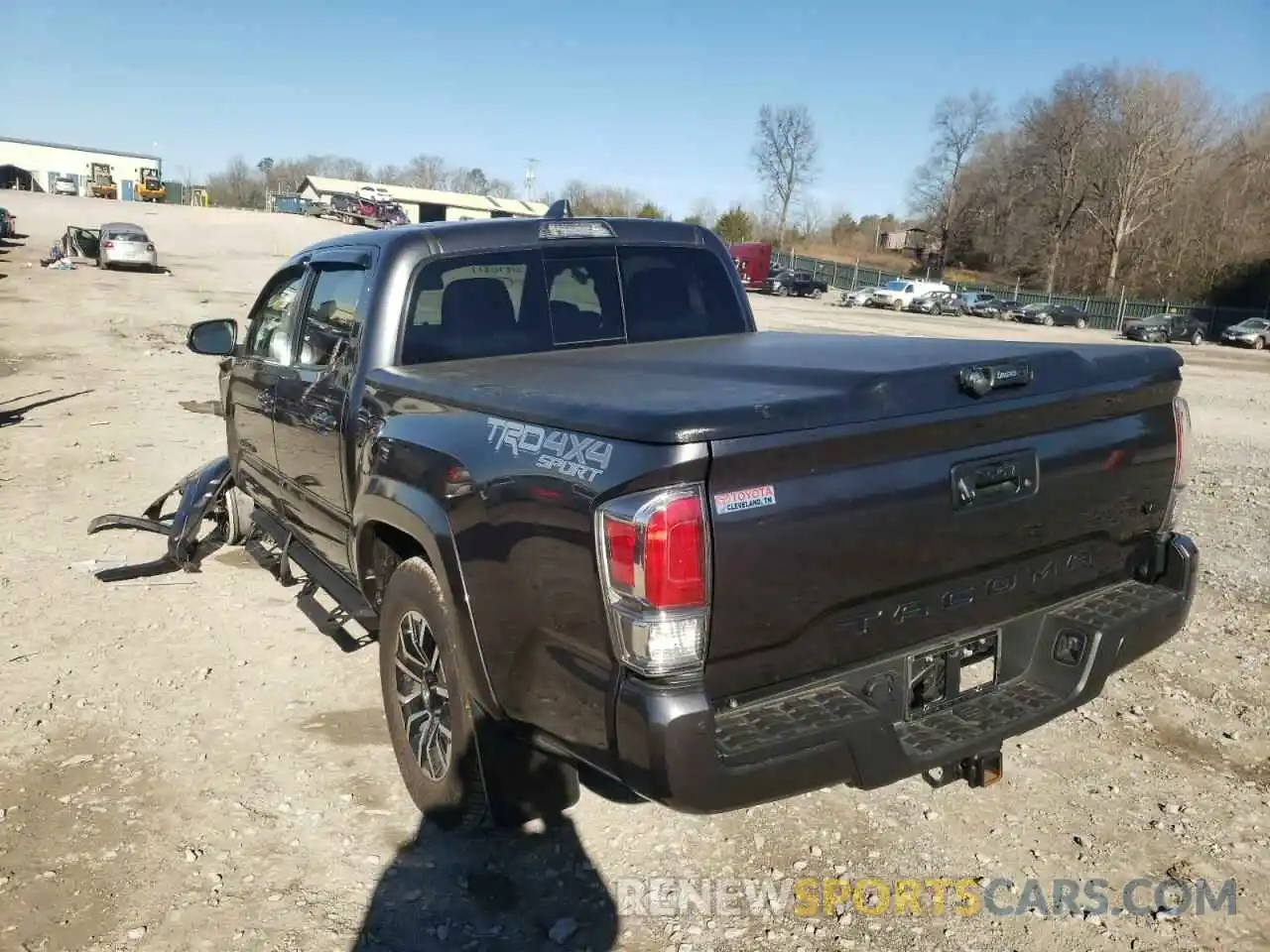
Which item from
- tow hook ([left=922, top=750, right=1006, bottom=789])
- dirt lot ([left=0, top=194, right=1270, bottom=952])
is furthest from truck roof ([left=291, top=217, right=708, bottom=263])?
tow hook ([left=922, top=750, right=1006, bottom=789])

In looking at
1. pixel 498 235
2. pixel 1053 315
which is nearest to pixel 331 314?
pixel 498 235

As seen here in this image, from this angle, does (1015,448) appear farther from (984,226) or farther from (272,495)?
(984,226)

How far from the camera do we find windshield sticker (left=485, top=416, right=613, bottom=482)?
7.64ft

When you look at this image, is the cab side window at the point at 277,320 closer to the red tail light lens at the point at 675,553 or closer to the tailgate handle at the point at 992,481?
the red tail light lens at the point at 675,553

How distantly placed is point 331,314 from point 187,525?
7.61 ft

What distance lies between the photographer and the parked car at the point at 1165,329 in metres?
43.6

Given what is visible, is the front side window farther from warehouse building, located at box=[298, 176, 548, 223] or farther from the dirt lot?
warehouse building, located at box=[298, 176, 548, 223]

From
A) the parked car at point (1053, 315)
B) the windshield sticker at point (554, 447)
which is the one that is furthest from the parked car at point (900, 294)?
the windshield sticker at point (554, 447)

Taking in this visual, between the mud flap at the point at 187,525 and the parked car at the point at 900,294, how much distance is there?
5055 centimetres

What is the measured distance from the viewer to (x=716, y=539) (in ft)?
7.33

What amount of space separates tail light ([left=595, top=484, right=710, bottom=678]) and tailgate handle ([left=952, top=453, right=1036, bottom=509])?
2.70ft

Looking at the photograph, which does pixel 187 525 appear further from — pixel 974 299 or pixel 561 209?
pixel 974 299

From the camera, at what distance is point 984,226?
86250 mm

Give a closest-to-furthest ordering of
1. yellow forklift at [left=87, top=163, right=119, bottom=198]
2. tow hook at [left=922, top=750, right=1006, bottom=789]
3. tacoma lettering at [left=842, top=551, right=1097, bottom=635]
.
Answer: tacoma lettering at [left=842, top=551, right=1097, bottom=635] → tow hook at [left=922, top=750, right=1006, bottom=789] → yellow forklift at [left=87, top=163, right=119, bottom=198]
